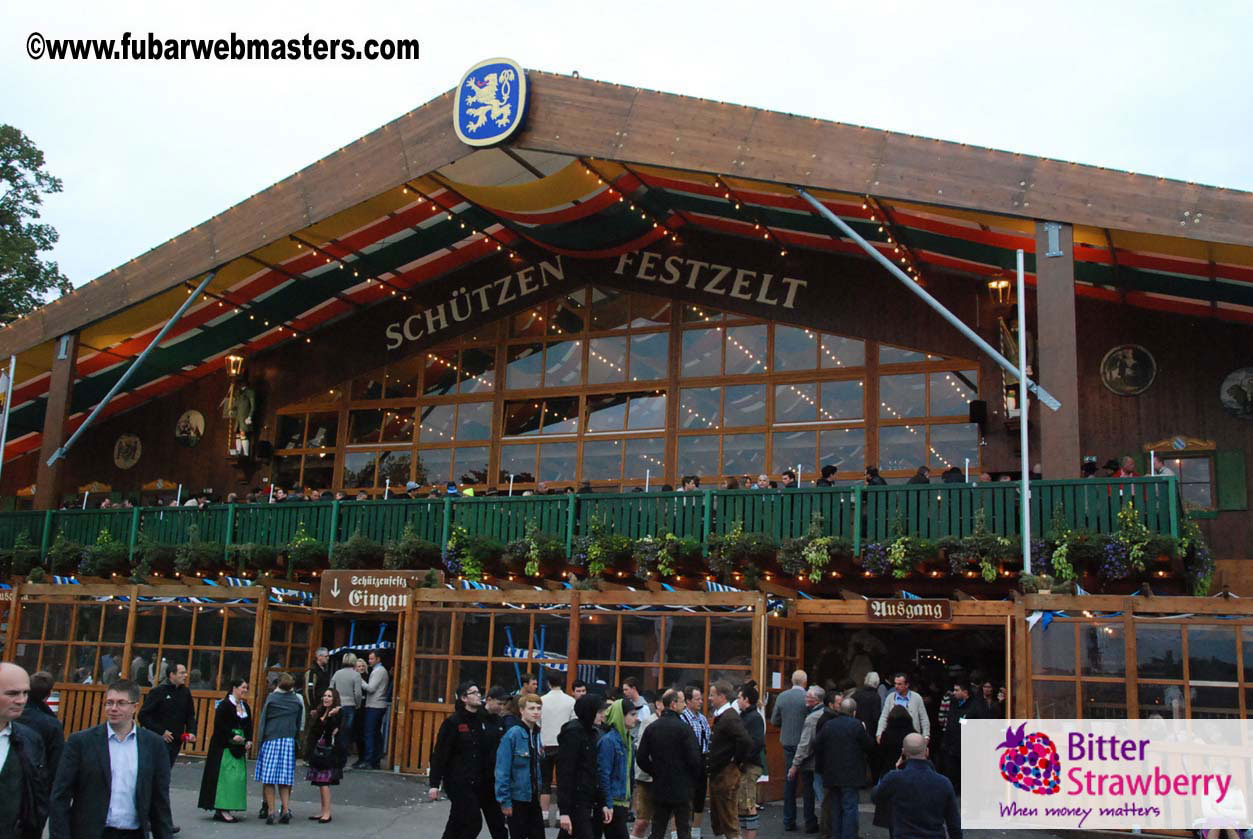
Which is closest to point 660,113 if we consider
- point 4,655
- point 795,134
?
point 795,134

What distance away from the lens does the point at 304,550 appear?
2088cm

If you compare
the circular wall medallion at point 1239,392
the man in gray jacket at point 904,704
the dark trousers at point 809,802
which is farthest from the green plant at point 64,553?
the circular wall medallion at point 1239,392

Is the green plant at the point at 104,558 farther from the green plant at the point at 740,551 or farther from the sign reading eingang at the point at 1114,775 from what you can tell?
the sign reading eingang at the point at 1114,775

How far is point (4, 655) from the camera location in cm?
2014

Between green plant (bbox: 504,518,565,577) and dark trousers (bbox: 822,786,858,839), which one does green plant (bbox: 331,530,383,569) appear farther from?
dark trousers (bbox: 822,786,858,839)

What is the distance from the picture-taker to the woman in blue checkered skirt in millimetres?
12469

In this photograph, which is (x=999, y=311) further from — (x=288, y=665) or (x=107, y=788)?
(x=107, y=788)

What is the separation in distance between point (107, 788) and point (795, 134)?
13.1 m

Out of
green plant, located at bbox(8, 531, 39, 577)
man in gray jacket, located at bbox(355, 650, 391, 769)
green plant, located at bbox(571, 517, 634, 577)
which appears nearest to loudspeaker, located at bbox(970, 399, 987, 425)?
green plant, located at bbox(571, 517, 634, 577)

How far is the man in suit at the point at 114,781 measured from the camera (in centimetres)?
629

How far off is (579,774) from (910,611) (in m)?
6.93

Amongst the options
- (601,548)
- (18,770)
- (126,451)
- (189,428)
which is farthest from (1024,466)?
(126,451)

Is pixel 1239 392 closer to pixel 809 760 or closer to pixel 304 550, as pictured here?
pixel 809 760

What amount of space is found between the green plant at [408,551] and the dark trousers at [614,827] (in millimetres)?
10618
